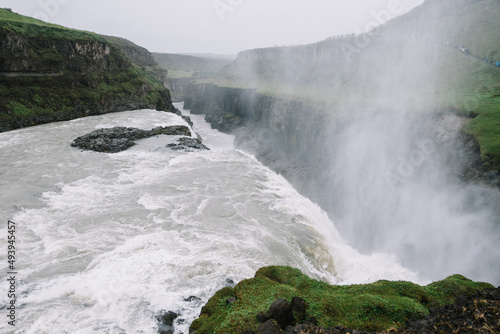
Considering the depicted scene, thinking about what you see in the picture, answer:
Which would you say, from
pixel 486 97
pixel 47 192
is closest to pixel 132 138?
pixel 47 192

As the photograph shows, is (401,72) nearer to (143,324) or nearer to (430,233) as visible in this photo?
(430,233)

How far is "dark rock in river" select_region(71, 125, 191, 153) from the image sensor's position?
3222 centimetres

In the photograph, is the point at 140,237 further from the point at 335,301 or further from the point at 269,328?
the point at 335,301

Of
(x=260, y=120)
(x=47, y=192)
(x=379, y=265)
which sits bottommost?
(x=379, y=265)

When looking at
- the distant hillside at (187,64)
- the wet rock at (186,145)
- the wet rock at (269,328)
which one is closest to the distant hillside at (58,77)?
the wet rock at (186,145)

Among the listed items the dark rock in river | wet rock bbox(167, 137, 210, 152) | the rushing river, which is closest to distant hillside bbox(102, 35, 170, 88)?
the dark rock in river

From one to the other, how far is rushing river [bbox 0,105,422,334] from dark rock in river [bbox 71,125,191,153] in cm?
177

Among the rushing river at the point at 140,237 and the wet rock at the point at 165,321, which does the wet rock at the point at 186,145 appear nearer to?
the rushing river at the point at 140,237

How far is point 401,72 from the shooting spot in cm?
4850

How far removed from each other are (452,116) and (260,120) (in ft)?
130

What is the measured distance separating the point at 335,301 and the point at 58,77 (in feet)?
184

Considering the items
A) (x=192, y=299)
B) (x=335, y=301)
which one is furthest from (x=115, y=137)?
(x=335, y=301)

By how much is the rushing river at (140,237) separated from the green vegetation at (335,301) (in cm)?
225

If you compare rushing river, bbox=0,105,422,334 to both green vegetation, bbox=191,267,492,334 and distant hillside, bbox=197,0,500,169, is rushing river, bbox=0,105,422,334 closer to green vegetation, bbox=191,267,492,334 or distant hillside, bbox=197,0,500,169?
green vegetation, bbox=191,267,492,334
